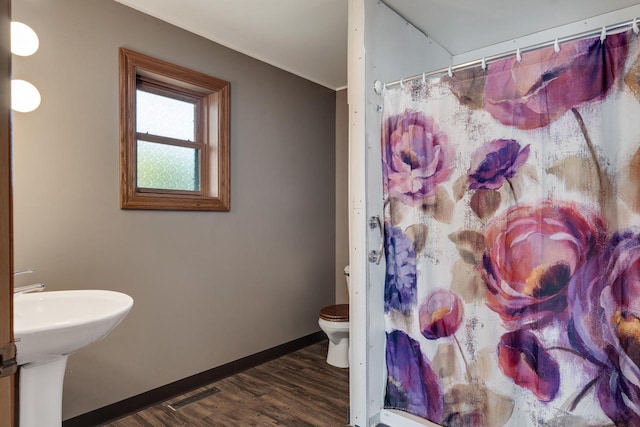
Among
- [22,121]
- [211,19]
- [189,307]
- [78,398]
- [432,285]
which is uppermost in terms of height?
[211,19]

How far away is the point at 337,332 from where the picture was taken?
8.64 feet

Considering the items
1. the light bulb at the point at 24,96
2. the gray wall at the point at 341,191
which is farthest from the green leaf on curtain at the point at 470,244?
the light bulb at the point at 24,96

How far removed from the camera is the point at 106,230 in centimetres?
199

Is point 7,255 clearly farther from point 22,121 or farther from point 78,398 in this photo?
point 78,398

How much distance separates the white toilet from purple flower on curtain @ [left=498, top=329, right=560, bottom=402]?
49.6 inches

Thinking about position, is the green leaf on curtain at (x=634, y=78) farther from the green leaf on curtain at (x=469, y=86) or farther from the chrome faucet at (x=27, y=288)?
the chrome faucet at (x=27, y=288)

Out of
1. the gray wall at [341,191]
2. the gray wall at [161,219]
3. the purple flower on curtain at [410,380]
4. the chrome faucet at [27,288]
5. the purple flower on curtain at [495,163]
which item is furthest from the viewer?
the gray wall at [341,191]

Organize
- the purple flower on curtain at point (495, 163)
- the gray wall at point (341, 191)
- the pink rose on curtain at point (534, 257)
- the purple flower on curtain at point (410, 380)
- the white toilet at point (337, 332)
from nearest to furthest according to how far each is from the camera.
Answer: the pink rose on curtain at point (534, 257) < the purple flower on curtain at point (495, 163) < the purple flower on curtain at point (410, 380) < the white toilet at point (337, 332) < the gray wall at point (341, 191)

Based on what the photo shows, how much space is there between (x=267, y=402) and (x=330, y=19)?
2.30 meters

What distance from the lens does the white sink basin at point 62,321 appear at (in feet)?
3.92

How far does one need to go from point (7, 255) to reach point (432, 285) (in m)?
1.52

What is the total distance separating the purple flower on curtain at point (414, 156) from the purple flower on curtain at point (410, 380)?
690mm

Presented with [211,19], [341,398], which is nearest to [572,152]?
[341,398]

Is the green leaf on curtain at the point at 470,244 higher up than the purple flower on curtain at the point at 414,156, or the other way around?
the purple flower on curtain at the point at 414,156
